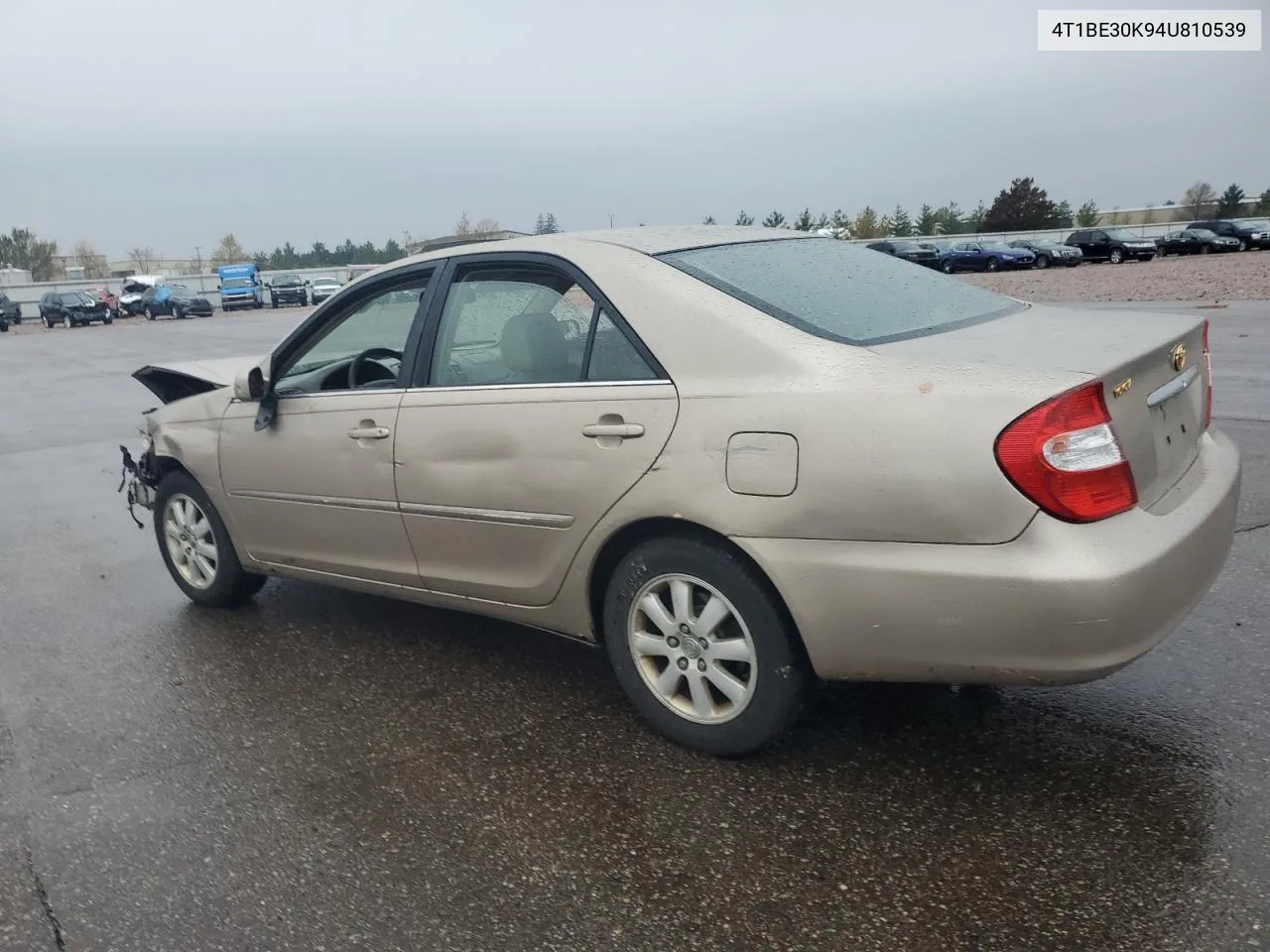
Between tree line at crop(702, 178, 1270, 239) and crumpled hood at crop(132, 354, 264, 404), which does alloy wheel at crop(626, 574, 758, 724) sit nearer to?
crumpled hood at crop(132, 354, 264, 404)

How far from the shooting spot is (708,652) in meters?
3.29

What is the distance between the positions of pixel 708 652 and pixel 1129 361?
143 centimetres

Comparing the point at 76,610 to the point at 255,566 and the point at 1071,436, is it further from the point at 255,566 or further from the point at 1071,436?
the point at 1071,436

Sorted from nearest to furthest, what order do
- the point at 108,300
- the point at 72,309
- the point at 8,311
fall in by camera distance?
the point at 72,309 < the point at 8,311 < the point at 108,300

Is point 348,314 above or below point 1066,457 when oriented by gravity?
above

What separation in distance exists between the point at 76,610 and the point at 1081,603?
15.0 feet

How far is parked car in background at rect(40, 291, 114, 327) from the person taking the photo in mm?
43969

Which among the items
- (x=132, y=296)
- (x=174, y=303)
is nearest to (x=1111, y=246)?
(x=174, y=303)

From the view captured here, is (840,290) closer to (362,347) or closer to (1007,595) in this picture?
(1007,595)

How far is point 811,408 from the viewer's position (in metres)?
2.97

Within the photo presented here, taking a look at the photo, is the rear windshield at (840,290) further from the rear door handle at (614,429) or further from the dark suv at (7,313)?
the dark suv at (7,313)

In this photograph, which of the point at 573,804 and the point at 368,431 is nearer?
the point at 573,804

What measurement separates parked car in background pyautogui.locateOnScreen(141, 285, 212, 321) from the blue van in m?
4.78

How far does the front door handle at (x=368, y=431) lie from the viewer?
13.3 ft
